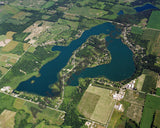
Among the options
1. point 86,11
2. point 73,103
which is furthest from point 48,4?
point 73,103

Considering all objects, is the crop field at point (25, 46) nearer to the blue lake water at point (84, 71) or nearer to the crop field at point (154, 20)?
the blue lake water at point (84, 71)

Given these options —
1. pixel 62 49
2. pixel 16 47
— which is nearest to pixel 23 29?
pixel 16 47

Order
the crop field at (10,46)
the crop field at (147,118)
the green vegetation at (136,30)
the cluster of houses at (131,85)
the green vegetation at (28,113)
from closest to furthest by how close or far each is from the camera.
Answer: the crop field at (147,118) → the green vegetation at (28,113) → the cluster of houses at (131,85) → the green vegetation at (136,30) → the crop field at (10,46)

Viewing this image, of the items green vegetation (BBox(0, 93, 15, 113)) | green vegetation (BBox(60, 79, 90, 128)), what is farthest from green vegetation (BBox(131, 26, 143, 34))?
green vegetation (BBox(0, 93, 15, 113))

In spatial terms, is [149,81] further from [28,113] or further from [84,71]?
[28,113]

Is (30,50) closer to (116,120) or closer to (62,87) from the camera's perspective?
(62,87)

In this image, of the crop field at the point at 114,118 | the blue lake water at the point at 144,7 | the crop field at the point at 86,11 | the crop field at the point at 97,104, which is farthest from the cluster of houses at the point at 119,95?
the blue lake water at the point at 144,7
